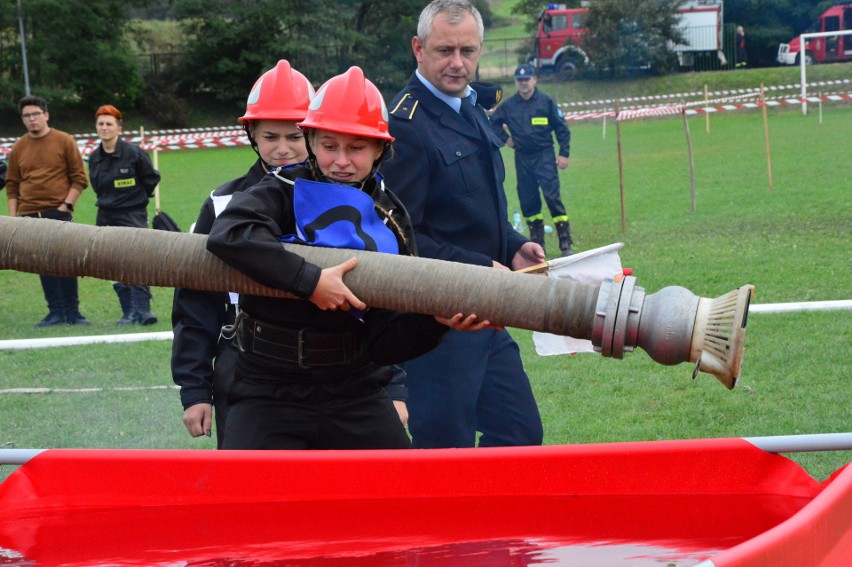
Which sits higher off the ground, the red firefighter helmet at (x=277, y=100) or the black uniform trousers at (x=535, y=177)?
the red firefighter helmet at (x=277, y=100)

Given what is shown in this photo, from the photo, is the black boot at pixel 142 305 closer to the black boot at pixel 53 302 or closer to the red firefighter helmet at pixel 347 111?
the black boot at pixel 53 302

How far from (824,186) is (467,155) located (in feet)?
49.7

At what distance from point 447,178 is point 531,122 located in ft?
34.1

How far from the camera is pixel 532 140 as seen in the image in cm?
1482

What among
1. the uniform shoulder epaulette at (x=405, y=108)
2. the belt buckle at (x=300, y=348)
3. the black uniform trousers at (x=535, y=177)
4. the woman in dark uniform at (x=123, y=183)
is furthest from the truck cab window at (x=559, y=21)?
the belt buckle at (x=300, y=348)

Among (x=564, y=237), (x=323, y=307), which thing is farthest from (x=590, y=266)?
(x=564, y=237)

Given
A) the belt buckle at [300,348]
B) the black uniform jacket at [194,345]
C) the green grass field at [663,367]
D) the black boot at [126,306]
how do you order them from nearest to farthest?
the belt buckle at [300,348], the black uniform jacket at [194,345], the green grass field at [663,367], the black boot at [126,306]

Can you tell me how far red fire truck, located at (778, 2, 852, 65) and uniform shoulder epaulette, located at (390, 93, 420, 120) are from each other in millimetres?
40302

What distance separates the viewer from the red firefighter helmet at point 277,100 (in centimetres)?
402

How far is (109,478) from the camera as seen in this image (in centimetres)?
361

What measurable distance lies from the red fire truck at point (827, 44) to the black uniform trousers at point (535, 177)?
3039cm

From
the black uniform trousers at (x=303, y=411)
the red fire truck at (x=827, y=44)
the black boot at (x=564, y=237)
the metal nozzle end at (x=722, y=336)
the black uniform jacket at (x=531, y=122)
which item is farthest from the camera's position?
the red fire truck at (x=827, y=44)

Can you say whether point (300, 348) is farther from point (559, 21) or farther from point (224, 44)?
point (224, 44)

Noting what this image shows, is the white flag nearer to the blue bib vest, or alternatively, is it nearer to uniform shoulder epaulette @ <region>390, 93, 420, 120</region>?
uniform shoulder epaulette @ <region>390, 93, 420, 120</region>
